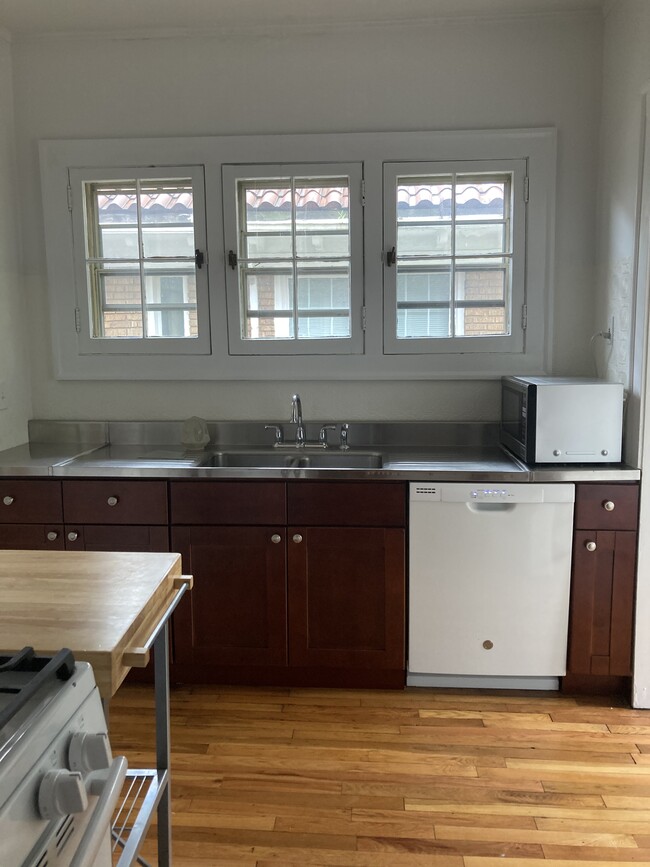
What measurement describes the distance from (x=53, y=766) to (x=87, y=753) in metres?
0.05

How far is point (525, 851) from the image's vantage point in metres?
1.90

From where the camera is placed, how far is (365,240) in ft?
9.92

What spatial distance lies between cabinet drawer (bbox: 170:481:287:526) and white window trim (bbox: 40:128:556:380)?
0.66 metres

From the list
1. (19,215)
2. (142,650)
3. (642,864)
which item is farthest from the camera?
(19,215)

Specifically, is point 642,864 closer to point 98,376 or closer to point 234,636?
point 234,636

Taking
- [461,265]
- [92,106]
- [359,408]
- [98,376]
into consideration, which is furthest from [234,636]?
[92,106]

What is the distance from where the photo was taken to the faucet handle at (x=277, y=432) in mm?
3113

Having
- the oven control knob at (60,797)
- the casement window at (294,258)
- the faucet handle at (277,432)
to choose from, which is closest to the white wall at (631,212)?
the casement window at (294,258)

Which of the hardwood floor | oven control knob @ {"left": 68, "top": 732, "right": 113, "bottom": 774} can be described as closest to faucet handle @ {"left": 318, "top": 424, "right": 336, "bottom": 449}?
the hardwood floor

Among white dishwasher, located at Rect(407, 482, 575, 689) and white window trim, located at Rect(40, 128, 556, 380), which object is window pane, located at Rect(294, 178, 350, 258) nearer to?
white window trim, located at Rect(40, 128, 556, 380)

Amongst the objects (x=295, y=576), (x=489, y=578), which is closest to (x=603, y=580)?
(x=489, y=578)

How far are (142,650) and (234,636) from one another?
5.12ft

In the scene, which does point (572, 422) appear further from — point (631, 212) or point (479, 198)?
point (479, 198)

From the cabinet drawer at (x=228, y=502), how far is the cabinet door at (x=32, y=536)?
1.52 feet
